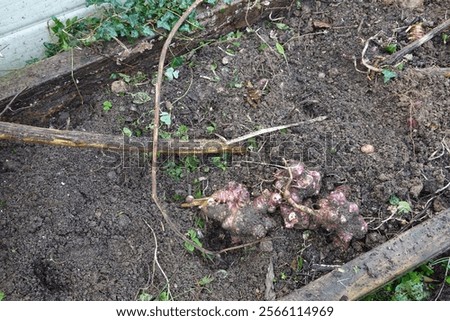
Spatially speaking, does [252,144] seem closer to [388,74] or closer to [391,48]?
[388,74]

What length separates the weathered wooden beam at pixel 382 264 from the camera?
7.14 ft

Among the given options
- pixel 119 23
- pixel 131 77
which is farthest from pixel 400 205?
pixel 119 23

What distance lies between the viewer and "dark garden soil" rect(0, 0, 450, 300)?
2361mm

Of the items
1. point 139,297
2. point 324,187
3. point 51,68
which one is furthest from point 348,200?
point 51,68

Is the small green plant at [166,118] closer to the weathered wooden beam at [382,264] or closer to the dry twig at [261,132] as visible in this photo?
the dry twig at [261,132]

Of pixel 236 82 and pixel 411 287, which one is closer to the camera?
pixel 411 287

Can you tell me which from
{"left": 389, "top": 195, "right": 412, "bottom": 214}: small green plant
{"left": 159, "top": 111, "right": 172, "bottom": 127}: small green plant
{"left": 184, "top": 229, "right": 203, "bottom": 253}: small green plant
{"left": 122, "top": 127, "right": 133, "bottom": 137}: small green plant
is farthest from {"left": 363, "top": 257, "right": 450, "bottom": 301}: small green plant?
{"left": 122, "top": 127, "right": 133, "bottom": 137}: small green plant

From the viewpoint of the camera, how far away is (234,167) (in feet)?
8.53

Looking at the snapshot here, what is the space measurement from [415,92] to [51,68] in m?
1.76

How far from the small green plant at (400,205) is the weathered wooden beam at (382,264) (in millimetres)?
133

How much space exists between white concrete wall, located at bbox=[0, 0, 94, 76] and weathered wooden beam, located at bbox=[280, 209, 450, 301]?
1778 mm

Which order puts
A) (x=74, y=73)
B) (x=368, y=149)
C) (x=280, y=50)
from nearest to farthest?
(x=368, y=149) < (x=74, y=73) < (x=280, y=50)

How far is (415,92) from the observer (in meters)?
2.70

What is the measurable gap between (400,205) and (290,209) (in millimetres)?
499
